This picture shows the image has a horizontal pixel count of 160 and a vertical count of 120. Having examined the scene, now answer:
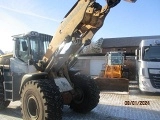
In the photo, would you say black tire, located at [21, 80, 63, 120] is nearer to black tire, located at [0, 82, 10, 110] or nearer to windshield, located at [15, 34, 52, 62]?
windshield, located at [15, 34, 52, 62]

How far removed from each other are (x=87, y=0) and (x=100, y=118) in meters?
3.60

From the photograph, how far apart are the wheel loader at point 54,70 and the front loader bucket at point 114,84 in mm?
5714

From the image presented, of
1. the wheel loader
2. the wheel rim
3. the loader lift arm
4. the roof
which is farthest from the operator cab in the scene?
the roof

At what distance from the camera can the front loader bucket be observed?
13.4m

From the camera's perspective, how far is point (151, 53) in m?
12.2

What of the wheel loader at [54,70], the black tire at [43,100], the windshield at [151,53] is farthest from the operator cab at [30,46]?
the windshield at [151,53]

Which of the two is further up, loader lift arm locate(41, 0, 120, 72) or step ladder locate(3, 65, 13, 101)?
loader lift arm locate(41, 0, 120, 72)

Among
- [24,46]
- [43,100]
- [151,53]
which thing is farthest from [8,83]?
[151,53]

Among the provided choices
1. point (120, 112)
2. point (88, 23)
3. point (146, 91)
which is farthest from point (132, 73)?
point (88, 23)

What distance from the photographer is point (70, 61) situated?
7781mm

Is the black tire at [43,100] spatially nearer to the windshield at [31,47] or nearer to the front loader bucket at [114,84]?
the windshield at [31,47]

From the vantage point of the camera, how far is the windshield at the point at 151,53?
1201 centimetres

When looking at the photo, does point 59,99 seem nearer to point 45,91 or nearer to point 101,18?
point 45,91

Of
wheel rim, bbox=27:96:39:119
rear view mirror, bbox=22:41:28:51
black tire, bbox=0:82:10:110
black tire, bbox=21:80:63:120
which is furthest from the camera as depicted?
black tire, bbox=0:82:10:110
